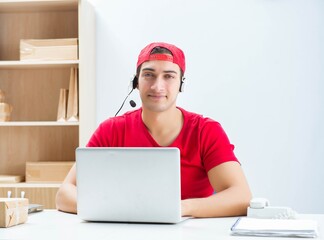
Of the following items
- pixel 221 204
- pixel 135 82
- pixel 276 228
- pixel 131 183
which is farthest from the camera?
pixel 135 82

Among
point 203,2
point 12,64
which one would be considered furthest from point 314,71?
point 12,64

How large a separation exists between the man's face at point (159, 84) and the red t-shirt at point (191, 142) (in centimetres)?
11

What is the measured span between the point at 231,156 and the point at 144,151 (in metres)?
0.63

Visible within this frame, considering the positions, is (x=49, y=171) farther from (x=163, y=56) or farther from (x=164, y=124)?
(x=163, y=56)

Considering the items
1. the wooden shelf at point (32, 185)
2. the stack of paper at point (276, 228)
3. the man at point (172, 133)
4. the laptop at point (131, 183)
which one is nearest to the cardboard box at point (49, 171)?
the wooden shelf at point (32, 185)

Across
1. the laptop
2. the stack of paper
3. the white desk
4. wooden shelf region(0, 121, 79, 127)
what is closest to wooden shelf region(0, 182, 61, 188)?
wooden shelf region(0, 121, 79, 127)

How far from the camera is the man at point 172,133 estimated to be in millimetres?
2396

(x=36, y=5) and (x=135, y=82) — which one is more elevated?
(x=36, y=5)

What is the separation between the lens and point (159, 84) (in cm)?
249

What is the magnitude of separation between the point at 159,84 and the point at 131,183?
713 millimetres

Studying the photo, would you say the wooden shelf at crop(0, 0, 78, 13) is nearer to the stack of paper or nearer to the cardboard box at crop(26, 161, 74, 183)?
the cardboard box at crop(26, 161, 74, 183)

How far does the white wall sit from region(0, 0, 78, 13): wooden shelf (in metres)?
0.50

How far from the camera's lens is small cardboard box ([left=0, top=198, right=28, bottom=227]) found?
1.87 meters

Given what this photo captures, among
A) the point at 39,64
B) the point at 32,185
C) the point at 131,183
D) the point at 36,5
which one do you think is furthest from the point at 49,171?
the point at 131,183
